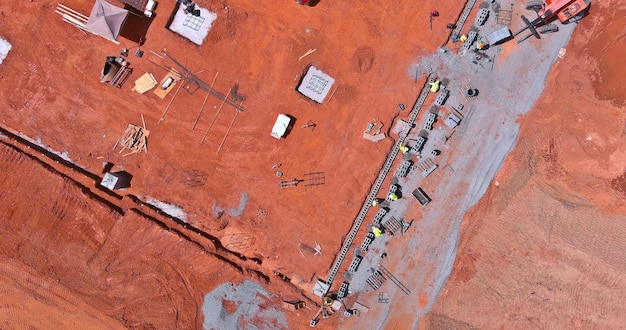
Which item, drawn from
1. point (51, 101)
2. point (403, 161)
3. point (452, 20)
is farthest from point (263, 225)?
point (452, 20)

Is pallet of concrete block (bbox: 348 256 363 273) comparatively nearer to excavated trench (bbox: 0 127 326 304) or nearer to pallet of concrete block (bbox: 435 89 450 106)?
excavated trench (bbox: 0 127 326 304)

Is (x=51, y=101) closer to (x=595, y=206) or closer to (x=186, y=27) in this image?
(x=186, y=27)

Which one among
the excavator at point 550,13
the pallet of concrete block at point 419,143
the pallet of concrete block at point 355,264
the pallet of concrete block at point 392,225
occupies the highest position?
the excavator at point 550,13

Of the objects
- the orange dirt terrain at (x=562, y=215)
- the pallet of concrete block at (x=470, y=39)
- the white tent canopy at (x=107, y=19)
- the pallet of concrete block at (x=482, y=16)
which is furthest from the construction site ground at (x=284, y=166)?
the white tent canopy at (x=107, y=19)

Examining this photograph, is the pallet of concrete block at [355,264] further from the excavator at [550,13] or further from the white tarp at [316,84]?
the excavator at [550,13]

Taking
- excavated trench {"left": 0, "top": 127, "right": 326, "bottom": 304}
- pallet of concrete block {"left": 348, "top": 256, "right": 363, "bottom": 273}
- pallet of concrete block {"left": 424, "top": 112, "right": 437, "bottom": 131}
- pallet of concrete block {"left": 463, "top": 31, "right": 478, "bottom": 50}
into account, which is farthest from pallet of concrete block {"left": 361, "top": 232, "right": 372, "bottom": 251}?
pallet of concrete block {"left": 463, "top": 31, "right": 478, "bottom": 50}
